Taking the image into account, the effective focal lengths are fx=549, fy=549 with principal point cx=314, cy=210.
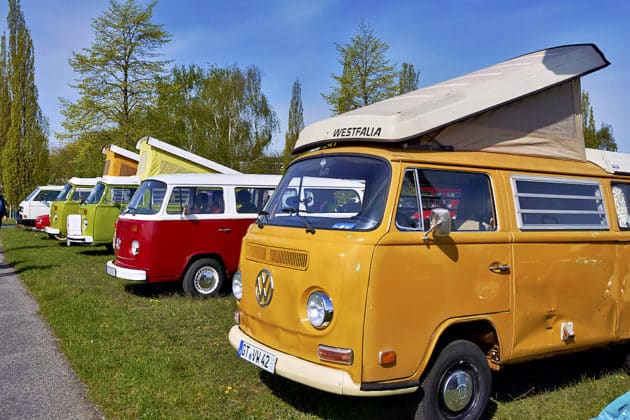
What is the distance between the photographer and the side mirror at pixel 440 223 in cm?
413

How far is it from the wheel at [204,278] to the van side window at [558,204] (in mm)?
6228

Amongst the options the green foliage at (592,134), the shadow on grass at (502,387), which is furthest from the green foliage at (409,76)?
the shadow on grass at (502,387)

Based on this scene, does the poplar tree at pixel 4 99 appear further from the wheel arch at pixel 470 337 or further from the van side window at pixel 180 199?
the wheel arch at pixel 470 337

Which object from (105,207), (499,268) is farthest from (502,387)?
(105,207)

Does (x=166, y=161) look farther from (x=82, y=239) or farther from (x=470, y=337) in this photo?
(x=470, y=337)

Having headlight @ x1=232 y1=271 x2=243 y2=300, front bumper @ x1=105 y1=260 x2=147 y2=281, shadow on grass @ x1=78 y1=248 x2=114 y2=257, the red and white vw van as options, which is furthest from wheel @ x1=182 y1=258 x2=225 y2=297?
shadow on grass @ x1=78 y1=248 x2=114 y2=257

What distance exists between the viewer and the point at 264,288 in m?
4.74

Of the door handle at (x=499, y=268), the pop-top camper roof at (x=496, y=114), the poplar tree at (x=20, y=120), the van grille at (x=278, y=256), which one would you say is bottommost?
the door handle at (x=499, y=268)

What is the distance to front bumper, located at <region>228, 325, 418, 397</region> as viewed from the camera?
12.9 feet

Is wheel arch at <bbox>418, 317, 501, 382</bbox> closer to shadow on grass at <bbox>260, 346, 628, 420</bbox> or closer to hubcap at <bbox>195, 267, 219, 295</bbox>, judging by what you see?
shadow on grass at <bbox>260, 346, 628, 420</bbox>

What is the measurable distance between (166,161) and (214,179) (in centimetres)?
346

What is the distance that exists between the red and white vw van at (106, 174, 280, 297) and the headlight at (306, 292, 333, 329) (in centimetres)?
Result: 578

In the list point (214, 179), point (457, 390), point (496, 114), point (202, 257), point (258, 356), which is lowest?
point (457, 390)

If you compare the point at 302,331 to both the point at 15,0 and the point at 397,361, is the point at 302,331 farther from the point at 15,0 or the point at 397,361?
the point at 15,0
